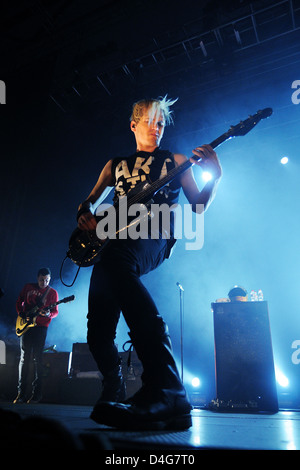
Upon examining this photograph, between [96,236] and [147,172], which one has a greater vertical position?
[147,172]

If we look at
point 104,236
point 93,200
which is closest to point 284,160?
point 93,200

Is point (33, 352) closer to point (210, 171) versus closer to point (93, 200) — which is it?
point (93, 200)

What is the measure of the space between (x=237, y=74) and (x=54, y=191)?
198 inches

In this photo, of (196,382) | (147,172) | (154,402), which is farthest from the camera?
(196,382)

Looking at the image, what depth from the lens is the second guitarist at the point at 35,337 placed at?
481 cm

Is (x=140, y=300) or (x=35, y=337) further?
(x=35, y=337)

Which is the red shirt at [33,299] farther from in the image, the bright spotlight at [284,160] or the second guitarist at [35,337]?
the bright spotlight at [284,160]

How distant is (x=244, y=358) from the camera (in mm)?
4047

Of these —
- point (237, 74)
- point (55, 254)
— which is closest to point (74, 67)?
point (237, 74)

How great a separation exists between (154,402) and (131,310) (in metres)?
0.40

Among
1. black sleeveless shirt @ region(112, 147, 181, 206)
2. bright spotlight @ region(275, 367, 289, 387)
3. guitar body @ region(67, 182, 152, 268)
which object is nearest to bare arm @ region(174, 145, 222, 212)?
black sleeveless shirt @ region(112, 147, 181, 206)
